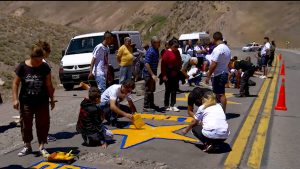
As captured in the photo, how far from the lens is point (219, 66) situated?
28.8ft

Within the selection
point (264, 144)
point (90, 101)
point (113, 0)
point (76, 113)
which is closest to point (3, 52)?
point (76, 113)

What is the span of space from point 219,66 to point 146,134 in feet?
7.59

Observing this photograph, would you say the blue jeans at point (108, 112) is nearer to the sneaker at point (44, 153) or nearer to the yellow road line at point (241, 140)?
the sneaker at point (44, 153)

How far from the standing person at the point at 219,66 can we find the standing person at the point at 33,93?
363 centimetres

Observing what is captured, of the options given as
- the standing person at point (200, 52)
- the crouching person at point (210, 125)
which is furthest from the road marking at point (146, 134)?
the standing person at point (200, 52)

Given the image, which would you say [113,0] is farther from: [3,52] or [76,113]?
[76,113]

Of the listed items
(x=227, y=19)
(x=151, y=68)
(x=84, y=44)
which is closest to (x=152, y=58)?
(x=151, y=68)

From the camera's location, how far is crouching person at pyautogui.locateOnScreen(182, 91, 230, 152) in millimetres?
6367

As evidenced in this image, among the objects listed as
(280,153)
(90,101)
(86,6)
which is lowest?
(280,153)

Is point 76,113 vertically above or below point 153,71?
below

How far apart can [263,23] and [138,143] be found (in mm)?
86119

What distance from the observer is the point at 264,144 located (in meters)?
6.90

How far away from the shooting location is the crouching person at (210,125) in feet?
20.9

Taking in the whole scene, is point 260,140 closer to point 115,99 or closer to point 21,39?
point 115,99
